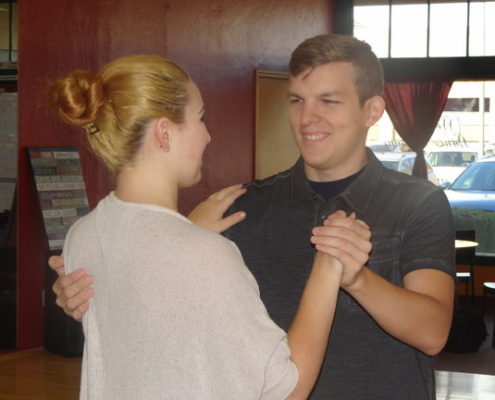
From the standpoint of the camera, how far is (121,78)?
163 cm

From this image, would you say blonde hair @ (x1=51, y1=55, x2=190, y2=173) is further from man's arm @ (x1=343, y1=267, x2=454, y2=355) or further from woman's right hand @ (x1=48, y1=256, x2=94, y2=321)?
man's arm @ (x1=343, y1=267, x2=454, y2=355)

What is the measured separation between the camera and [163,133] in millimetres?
1633

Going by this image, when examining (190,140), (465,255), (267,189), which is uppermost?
(190,140)

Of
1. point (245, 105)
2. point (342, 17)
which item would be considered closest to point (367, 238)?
point (245, 105)

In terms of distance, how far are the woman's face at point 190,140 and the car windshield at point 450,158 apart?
337 inches

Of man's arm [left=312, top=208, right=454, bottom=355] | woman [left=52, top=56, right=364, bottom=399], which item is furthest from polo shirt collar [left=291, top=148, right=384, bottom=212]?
woman [left=52, top=56, right=364, bottom=399]

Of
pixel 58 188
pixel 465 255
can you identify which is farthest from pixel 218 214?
pixel 465 255

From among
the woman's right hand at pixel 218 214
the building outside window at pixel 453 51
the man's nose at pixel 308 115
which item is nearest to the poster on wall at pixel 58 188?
the building outside window at pixel 453 51

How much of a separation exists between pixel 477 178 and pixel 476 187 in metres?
0.10

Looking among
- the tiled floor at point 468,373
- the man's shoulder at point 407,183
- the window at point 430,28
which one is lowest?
the tiled floor at point 468,373

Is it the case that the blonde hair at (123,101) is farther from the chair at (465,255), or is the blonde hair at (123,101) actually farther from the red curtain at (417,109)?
the red curtain at (417,109)

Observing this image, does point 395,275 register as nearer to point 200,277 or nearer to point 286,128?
point 200,277

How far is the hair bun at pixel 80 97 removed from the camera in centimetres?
166

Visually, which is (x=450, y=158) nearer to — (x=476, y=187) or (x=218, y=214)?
(x=476, y=187)
